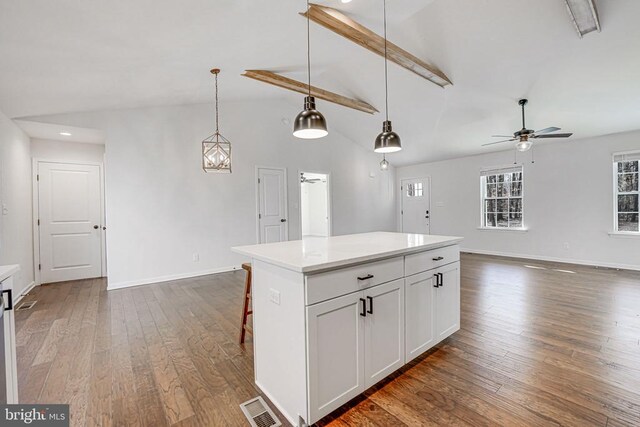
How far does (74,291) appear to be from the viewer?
14.2 ft

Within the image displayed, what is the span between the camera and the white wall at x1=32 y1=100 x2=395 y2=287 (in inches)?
177

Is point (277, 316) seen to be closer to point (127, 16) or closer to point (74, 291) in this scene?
point (127, 16)

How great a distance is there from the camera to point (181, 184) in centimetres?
496

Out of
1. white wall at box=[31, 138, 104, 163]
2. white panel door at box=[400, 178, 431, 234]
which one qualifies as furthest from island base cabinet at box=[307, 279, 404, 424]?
white panel door at box=[400, 178, 431, 234]

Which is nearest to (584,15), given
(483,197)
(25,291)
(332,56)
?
(332,56)

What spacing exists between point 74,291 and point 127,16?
161 inches

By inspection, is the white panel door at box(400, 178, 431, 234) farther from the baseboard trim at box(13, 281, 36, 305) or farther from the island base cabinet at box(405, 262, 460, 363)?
the baseboard trim at box(13, 281, 36, 305)

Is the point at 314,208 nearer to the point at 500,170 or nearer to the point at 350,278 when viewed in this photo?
the point at 500,170

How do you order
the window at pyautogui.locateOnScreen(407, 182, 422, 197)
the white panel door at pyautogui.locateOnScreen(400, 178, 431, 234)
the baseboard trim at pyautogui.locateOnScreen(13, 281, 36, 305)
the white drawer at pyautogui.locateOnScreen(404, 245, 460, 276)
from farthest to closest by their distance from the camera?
the window at pyautogui.locateOnScreen(407, 182, 422, 197), the white panel door at pyautogui.locateOnScreen(400, 178, 431, 234), the baseboard trim at pyautogui.locateOnScreen(13, 281, 36, 305), the white drawer at pyautogui.locateOnScreen(404, 245, 460, 276)

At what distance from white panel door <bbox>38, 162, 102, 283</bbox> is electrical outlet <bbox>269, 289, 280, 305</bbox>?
5.02 metres

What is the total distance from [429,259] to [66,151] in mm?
5967

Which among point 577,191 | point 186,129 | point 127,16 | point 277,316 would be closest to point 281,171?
point 186,129

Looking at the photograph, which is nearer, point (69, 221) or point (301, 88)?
point (301, 88)

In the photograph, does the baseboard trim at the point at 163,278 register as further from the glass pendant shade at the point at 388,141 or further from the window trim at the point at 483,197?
the window trim at the point at 483,197
